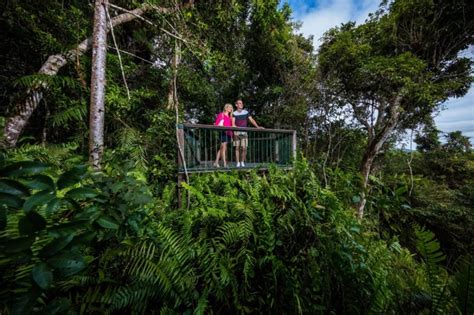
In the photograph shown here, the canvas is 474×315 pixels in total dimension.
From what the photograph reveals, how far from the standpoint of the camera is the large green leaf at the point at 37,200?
0.64m

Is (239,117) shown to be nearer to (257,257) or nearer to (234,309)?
(257,257)

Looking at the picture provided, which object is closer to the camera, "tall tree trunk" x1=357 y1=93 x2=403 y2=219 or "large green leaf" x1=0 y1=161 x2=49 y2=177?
"large green leaf" x1=0 y1=161 x2=49 y2=177

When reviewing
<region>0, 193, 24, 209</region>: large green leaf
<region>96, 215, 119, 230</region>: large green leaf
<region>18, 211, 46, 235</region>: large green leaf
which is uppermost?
<region>0, 193, 24, 209</region>: large green leaf

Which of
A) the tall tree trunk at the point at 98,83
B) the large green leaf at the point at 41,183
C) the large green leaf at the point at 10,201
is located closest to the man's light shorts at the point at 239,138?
the tall tree trunk at the point at 98,83

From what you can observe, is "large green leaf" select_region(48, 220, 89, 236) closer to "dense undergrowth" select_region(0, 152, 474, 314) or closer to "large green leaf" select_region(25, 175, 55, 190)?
"dense undergrowth" select_region(0, 152, 474, 314)

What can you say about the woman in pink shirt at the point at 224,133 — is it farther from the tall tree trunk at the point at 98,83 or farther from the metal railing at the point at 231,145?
the tall tree trunk at the point at 98,83

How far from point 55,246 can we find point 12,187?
0.24 m

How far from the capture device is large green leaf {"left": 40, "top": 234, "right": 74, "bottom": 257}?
24.0 inches

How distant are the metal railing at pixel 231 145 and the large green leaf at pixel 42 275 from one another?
9.58 feet

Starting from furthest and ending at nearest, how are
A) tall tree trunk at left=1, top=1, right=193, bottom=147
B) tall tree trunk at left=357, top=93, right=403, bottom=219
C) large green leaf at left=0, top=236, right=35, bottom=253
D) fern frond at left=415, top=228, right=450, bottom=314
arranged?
1. tall tree trunk at left=357, top=93, right=403, bottom=219
2. tall tree trunk at left=1, top=1, right=193, bottom=147
3. fern frond at left=415, top=228, right=450, bottom=314
4. large green leaf at left=0, top=236, right=35, bottom=253

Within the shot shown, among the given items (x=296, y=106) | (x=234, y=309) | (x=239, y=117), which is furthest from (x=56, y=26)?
(x=296, y=106)

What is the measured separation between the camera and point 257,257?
191 centimetres

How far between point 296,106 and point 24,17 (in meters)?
9.51

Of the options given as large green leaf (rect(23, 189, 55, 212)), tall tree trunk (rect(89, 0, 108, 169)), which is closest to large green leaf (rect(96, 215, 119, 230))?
large green leaf (rect(23, 189, 55, 212))
